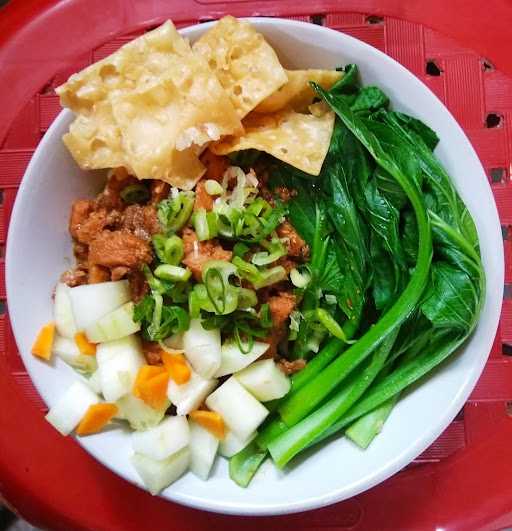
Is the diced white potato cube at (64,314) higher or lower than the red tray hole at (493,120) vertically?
lower

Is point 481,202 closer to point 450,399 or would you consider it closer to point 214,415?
point 450,399

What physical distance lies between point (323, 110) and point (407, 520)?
1.28 meters

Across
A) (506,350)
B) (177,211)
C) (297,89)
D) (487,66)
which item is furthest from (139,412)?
(487,66)

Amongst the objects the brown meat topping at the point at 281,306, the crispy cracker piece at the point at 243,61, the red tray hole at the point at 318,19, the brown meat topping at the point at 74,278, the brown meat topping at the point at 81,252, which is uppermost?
the crispy cracker piece at the point at 243,61

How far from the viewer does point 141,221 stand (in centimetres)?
179

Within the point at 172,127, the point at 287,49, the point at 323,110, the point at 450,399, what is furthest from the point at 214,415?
the point at 287,49

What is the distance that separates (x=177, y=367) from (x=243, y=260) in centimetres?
33

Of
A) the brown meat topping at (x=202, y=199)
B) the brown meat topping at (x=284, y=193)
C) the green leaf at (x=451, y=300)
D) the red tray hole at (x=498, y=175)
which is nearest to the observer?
the green leaf at (x=451, y=300)

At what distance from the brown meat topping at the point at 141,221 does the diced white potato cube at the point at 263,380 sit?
1.46 feet

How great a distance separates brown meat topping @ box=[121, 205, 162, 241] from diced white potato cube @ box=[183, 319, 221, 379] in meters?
0.27

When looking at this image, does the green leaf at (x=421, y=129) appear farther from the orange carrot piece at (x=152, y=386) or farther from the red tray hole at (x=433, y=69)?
the orange carrot piece at (x=152, y=386)

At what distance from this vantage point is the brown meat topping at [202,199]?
5.67ft

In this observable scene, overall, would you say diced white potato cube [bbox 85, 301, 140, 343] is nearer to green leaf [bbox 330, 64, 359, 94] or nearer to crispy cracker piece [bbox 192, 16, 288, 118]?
crispy cracker piece [bbox 192, 16, 288, 118]

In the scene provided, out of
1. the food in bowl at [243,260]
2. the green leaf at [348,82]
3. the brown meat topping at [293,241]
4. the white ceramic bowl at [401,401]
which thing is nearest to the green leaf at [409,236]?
the food in bowl at [243,260]
